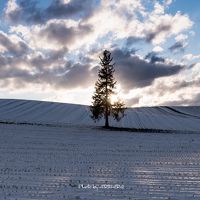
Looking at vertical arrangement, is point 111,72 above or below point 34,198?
above

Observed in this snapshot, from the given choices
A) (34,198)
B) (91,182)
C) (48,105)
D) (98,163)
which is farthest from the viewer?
(48,105)

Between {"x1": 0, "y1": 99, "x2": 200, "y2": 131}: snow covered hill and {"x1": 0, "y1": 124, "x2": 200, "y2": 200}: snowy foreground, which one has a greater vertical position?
{"x1": 0, "y1": 99, "x2": 200, "y2": 131}: snow covered hill

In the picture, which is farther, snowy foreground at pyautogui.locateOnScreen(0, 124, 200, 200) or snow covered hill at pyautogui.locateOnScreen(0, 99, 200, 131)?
snow covered hill at pyautogui.locateOnScreen(0, 99, 200, 131)

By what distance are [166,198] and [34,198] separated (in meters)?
3.91

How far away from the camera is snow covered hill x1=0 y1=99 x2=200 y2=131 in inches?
2864

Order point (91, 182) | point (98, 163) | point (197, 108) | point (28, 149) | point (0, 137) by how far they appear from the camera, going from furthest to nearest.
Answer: point (197, 108), point (0, 137), point (28, 149), point (98, 163), point (91, 182)

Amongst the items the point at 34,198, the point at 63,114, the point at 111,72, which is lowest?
the point at 34,198

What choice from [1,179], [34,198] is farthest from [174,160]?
[34,198]

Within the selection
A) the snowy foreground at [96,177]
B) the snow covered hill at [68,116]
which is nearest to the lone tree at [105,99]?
the snow covered hill at [68,116]

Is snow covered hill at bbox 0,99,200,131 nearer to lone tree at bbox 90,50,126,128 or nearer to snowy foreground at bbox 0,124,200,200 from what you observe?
lone tree at bbox 90,50,126,128

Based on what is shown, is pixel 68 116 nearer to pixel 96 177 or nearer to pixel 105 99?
pixel 105 99

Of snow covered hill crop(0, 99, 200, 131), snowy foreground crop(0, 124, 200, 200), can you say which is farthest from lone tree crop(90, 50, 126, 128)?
snowy foreground crop(0, 124, 200, 200)

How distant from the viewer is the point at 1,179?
58.7ft

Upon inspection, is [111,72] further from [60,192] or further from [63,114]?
[60,192]
